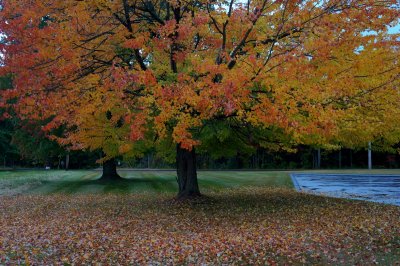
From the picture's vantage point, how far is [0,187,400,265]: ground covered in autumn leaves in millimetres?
8281

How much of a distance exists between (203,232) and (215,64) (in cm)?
462

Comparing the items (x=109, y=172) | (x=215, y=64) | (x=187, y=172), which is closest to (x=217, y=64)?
(x=215, y=64)

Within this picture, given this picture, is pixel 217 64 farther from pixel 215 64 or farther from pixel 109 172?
pixel 109 172

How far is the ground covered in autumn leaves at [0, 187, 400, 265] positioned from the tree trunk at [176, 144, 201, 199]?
0.69 m

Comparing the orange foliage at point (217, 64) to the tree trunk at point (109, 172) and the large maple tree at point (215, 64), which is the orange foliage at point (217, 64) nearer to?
the large maple tree at point (215, 64)

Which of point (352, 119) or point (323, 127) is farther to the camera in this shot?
point (352, 119)

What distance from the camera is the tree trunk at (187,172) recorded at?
56.9 feet

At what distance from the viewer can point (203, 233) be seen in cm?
1100

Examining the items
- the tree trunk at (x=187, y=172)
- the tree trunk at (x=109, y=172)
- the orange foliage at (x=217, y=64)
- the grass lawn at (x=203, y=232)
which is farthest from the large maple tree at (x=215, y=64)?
the tree trunk at (x=109, y=172)

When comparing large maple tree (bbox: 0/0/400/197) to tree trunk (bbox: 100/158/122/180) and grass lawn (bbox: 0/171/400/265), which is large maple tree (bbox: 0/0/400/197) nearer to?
grass lawn (bbox: 0/171/400/265)

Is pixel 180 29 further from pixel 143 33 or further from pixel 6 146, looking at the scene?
pixel 6 146

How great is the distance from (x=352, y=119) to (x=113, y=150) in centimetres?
1152

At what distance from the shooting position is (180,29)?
1273cm

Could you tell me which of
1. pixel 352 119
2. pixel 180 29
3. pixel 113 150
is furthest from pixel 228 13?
pixel 113 150
